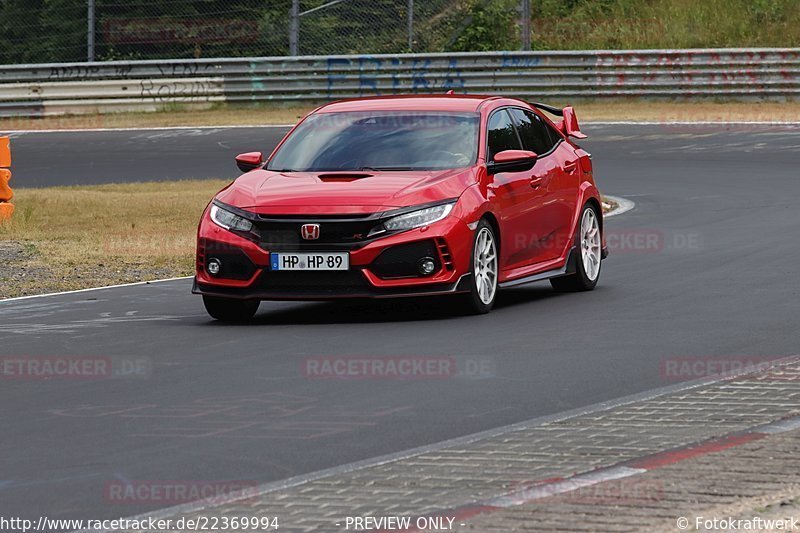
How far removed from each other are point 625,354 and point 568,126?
4.83m

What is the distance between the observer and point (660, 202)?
21.8 metres

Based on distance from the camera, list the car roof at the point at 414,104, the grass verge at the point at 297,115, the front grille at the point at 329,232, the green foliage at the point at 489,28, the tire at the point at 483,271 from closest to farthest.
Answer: the front grille at the point at 329,232 → the tire at the point at 483,271 → the car roof at the point at 414,104 → the grass verge at the point at 297,115 → the green foliage at the point at 489,28

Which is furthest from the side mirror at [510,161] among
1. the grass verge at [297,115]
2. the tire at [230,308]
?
the grass verge at [297,115]

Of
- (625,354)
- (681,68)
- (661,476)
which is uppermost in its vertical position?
(661,476)

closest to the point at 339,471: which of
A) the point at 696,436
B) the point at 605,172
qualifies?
the point at 696,436

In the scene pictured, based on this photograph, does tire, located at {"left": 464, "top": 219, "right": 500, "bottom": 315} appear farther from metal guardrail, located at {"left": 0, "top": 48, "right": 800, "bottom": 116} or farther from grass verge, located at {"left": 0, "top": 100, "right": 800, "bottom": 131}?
metal guardrail, located at {"left": 0, "top": 48, "right": 800, "bottom": 116}

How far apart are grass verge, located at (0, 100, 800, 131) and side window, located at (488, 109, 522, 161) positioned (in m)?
21.2

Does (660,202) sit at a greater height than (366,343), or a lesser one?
lesser

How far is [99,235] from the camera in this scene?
1969cm

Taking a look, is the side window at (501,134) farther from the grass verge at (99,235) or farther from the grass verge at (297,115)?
the grass verge at (297,115)

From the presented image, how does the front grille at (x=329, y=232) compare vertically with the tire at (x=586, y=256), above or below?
above

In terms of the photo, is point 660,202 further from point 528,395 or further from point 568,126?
point 528,395

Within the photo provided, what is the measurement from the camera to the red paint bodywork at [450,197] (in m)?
11.9

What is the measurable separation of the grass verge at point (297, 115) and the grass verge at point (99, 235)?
11801 mm
